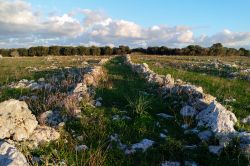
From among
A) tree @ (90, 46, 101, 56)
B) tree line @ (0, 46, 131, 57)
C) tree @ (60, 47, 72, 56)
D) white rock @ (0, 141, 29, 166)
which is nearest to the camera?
white rock @ (0, 141, 29, 166)

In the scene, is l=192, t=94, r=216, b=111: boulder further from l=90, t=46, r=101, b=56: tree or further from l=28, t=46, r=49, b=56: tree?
l=28, t=46, r=49, b=56: tree

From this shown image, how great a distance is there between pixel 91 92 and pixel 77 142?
6754 mm

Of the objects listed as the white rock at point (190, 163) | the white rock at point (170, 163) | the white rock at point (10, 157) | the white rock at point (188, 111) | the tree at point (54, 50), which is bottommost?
the tree at point (54, 50)

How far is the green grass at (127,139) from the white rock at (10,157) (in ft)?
2.15

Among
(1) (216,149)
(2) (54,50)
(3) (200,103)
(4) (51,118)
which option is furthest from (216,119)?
(2) (54,50)

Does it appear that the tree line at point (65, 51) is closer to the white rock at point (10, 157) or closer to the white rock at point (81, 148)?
the white rock at point (81, 148)

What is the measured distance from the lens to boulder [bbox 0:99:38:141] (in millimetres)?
10609

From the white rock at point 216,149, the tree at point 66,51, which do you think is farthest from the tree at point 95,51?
the white rock at point 216,149

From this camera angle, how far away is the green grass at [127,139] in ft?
32.8

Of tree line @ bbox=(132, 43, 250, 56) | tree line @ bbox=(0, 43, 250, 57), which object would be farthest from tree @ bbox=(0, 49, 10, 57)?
tree line @ bbox=(132, 43, 250, 56)

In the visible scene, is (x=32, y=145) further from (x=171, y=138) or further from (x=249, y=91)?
(x=249, y=91)

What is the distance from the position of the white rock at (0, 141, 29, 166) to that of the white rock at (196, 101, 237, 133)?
5.96m

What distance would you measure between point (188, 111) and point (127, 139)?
352cm

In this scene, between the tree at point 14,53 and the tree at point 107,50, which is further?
the tree at point 107,50
